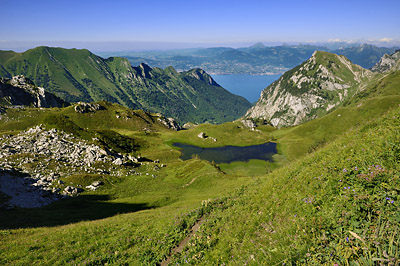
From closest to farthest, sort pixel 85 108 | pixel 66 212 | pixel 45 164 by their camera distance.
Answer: pixel 66 212, pixel 45 164, pixel 85 108

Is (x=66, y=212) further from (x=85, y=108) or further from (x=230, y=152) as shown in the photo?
(x=85, y=108)

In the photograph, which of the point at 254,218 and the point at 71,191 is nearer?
the point at 254,218

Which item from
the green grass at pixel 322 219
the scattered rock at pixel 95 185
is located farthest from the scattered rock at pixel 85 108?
the green grass at pixel 322 219

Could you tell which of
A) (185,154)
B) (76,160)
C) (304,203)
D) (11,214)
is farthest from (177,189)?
(185,154)

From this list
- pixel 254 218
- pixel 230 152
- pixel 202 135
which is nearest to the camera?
pixel 254 218

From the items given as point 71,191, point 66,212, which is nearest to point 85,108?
point 71,191

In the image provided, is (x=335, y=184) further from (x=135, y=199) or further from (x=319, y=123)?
(x=319, y=123)

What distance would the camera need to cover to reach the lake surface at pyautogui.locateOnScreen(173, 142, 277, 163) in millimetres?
128125

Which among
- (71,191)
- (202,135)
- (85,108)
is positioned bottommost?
(202,135)

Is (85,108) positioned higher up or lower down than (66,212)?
higher up

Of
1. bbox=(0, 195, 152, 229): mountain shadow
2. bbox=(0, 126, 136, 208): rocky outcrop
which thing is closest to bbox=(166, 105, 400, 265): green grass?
bbox=(0, 195, 152, 229): mountain shadow

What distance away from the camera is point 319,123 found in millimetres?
180875

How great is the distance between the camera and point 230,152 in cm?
14212

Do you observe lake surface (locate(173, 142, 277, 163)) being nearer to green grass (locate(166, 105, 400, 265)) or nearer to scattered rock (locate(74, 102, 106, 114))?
scattered rock (locate(74, 102, 106, 114))
